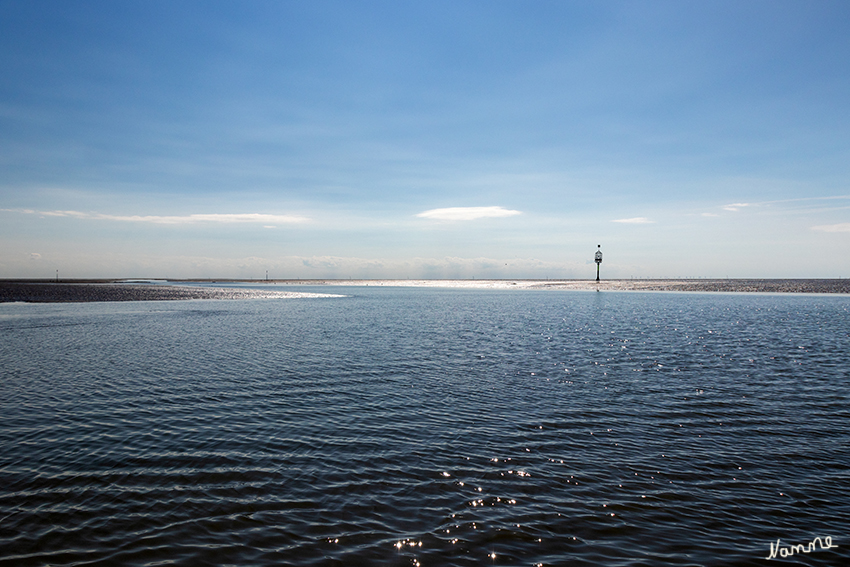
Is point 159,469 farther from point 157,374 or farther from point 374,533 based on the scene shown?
point 157,374

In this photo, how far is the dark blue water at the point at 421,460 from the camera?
344 inches

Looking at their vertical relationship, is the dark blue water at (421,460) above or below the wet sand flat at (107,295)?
below

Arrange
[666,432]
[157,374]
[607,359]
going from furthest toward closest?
[607,359]
[157,374]
[666,432]

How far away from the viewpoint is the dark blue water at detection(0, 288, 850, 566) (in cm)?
873

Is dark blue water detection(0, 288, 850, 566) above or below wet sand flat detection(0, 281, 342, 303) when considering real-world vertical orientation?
below

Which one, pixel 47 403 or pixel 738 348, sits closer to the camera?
pixel 47 403

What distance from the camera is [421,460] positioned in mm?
12445

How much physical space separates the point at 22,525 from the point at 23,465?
391 cm

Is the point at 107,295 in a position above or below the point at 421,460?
above

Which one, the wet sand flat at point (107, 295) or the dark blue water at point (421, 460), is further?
the wet sand flat at point (107, 295)

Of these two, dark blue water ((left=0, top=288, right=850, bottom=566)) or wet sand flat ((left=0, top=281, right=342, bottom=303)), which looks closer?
dark blue water ((left=0, top=288, right=850, bottom=566))

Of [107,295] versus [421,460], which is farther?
[107,295]

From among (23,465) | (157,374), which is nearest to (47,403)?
(157,374)

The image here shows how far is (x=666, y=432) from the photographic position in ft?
48.8
